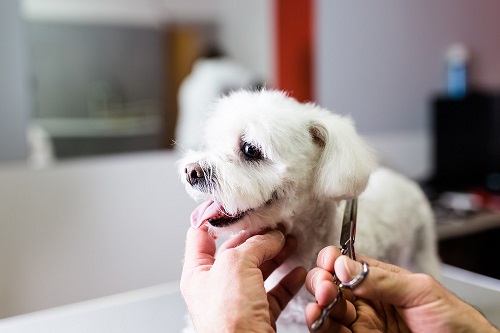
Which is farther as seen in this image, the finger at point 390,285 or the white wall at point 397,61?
the white wall at point 397,61

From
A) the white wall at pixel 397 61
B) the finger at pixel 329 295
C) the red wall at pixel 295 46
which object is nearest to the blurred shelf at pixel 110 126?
the red wall at pixel 295 46

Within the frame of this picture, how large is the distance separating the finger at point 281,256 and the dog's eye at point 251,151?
0.49 ft

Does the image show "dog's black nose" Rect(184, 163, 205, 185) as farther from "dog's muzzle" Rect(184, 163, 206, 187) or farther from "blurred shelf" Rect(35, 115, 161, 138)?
"blurred shelf" Rect(35, 115, 161, 138)

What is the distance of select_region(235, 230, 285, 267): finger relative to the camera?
67 centimetres

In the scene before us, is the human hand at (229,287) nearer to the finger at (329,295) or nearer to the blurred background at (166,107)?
the finger at (329,295)

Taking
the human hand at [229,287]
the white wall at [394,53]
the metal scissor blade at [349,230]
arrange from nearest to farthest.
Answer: the human hand at [229,287] → the metal scissor blade at [349,230] → the white wall at [394,53]

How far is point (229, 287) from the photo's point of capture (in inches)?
24.1

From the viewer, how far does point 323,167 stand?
836 mm

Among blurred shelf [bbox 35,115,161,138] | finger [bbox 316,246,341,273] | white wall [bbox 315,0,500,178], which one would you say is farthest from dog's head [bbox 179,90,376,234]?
white wall [bbox 315,0,500,178]

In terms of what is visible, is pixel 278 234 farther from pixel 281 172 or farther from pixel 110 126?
pixel 110 126

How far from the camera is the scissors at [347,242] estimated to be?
2.03 ft

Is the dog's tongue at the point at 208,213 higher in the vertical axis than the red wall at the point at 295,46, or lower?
lower

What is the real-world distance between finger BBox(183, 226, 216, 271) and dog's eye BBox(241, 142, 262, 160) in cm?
13

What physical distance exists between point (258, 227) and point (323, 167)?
0.45 feet
